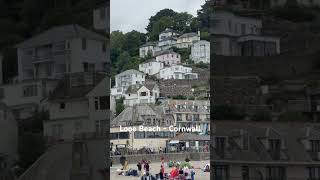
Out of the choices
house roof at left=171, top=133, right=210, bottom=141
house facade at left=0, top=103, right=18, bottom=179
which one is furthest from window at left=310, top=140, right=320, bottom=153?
house roof at left=171, top=133, right=210, bottom=141

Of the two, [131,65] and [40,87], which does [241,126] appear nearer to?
[40,87]

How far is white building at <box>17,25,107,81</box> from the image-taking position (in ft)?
25.9

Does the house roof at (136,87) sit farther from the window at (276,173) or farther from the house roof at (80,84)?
the window at (276,173)

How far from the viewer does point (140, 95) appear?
43375 millimetres

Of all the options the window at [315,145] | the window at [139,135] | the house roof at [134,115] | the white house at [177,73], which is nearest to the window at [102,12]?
the window at [315,145]

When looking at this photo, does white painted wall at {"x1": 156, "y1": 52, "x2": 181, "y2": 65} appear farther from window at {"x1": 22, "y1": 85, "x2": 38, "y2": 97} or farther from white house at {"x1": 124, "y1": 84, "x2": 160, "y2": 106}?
window at {"x1": 22, "y1": 85, "x2": 38, "y2": 97}

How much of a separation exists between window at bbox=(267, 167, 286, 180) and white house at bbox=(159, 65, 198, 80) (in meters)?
37.9

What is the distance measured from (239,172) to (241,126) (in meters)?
0.61

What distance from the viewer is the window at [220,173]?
7.64 meters

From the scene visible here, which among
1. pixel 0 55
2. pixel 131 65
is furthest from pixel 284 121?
pixel 131 65

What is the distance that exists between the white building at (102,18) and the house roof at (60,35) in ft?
0.40

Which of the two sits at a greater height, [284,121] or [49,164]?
[284,121]

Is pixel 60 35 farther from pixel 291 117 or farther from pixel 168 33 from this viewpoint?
pixel 168 33

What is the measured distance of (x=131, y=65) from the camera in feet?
167
